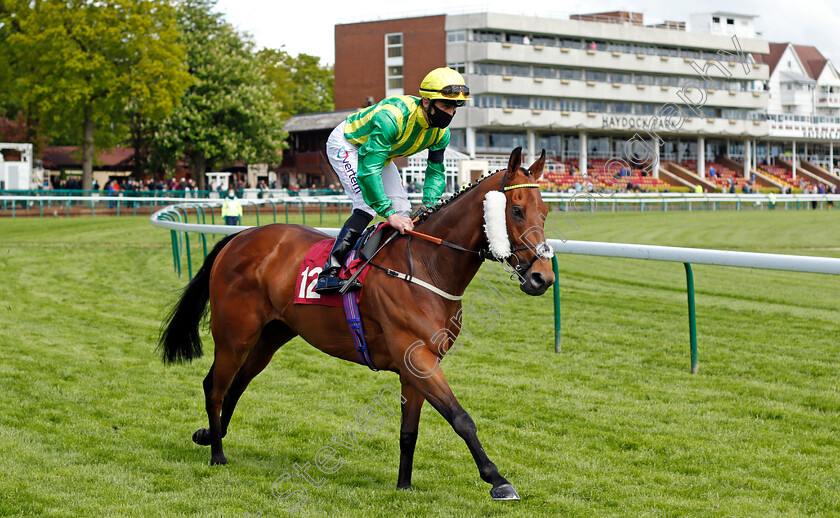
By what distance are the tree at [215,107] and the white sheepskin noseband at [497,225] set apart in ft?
127

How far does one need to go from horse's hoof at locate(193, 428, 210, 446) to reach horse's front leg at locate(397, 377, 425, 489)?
121cm

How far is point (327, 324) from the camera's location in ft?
14.9

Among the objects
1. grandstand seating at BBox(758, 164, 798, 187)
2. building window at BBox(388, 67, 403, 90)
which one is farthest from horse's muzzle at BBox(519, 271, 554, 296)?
grandstand seating at BBox(758, 164, 798, 187)

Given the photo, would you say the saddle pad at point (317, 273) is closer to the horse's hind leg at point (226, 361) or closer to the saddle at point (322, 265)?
the saddle at point (322, 265)

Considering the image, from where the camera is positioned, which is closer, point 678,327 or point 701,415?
point 701,415

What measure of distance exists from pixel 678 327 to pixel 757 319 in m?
1.03

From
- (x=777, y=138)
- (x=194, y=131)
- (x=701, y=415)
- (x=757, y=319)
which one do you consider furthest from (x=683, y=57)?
(x=701, y=415)

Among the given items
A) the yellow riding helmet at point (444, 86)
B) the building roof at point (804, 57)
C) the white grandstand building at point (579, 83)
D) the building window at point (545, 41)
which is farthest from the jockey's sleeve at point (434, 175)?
the building roof at point (804, 57)

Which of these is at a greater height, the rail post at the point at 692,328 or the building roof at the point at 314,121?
the building roof at the point at 314,121

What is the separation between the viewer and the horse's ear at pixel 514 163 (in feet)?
12.4

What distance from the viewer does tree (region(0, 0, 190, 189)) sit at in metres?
35.1

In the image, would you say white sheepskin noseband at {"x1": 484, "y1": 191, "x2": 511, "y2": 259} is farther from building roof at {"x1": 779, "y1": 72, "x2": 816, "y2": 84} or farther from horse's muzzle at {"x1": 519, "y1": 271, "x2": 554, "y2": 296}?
building roof at {"x1": 779, "y1": 72, "x2": 816, "y2": 84}

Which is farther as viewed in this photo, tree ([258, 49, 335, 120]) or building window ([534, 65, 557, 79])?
tree ([258, 49, 335, 120])

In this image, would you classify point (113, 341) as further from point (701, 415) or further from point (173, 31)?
point (173, 31)
